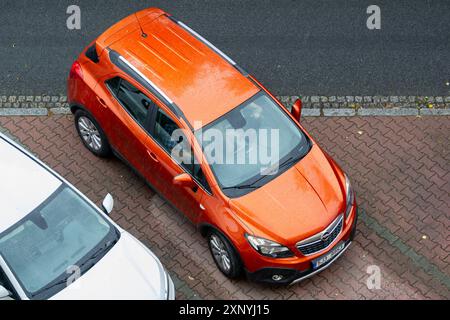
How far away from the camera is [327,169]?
412 inches

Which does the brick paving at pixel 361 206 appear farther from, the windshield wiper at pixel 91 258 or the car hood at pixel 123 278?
the windshield wiper at pixel 91 258

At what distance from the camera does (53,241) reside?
383 inches

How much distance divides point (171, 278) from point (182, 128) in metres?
2.00

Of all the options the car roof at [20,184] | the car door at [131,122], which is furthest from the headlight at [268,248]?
the car roof at [20,184]

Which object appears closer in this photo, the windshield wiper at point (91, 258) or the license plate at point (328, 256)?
the windshield wiper at point (91, 258)

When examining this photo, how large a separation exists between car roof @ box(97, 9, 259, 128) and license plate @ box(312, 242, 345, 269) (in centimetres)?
225

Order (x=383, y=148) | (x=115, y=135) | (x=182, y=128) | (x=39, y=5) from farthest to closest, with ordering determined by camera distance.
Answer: (x=39, y=5) < (x=383, y=148) < (x=115, y=135) < (x=182, y=128)

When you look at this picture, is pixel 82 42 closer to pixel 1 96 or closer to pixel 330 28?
pixel 1 96

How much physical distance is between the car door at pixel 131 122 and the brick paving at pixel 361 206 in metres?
0.69

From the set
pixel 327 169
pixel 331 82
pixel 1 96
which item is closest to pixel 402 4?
pixel 331 82

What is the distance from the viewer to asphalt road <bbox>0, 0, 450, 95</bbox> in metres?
12.9

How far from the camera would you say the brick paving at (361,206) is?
10.6m

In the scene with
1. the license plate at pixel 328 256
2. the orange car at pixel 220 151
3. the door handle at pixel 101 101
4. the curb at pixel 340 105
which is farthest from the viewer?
the curb at pixel 340 105
